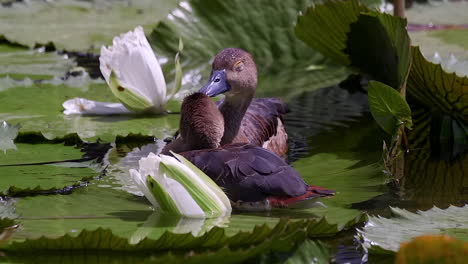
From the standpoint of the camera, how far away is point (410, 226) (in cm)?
228

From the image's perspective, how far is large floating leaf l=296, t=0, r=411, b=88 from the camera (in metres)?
3.24

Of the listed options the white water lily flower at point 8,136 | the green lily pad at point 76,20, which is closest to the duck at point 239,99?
the white water lily flower at point 8,136

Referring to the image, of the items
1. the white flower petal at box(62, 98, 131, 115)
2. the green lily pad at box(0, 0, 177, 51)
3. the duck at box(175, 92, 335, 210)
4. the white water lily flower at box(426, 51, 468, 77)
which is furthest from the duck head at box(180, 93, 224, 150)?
the green lily pad at box(0, 0, 177, 51)

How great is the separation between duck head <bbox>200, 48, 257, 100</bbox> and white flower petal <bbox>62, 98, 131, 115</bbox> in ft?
2.03

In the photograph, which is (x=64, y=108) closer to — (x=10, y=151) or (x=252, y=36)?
(x=10, y=151)

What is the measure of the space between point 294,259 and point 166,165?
0.51 metres

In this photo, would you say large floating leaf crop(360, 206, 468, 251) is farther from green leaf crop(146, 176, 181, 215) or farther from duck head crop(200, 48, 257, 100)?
duck head crop(200, 48, 257, 100)

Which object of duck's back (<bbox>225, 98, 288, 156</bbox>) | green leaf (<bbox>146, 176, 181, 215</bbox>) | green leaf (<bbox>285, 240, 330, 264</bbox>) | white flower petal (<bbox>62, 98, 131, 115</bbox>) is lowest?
white flower petal (<bbox>62, 98, 131, 115</bbox>)

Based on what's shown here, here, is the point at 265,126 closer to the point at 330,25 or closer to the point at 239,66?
the point at 239,66

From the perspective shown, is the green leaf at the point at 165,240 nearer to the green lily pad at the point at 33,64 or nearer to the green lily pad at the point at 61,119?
the green lily pad at the point at 61,119

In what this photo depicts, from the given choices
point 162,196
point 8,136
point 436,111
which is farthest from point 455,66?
point 8,136

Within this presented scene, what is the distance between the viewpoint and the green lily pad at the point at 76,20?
5180 mm

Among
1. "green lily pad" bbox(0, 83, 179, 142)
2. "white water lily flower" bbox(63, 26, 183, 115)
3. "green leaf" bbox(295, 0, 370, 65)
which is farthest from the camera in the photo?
"green leaf" bbox(295, 0, 370, 65)

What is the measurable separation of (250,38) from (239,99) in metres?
1.33
